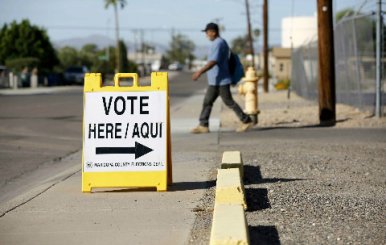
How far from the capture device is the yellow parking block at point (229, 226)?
16.3ft

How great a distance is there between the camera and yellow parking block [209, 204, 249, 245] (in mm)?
4973

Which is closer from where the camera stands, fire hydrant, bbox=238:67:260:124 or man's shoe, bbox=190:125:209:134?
man's shoe, bbox=190:125:209:134

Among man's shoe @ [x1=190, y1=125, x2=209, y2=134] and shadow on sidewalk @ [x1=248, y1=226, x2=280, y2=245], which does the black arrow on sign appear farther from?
man's shoe @ [x1=190, y1=125, x2=209, y2=134]

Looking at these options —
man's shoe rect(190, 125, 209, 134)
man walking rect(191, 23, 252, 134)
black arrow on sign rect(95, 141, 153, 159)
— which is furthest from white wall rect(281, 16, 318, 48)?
black arrow on sign rect(95, 141, 153, 159)

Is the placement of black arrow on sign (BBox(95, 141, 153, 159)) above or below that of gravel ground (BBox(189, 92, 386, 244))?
above

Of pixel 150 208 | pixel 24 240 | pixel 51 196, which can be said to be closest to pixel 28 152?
pixel 51 196

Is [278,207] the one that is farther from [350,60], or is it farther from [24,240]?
[350,60]

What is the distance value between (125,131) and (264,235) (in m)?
2.68

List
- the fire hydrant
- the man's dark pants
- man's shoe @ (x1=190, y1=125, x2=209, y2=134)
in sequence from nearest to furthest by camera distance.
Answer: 1. the man's dark pants
2. man's shoe @ (x1=190, y1=125, x2=209, y2=134)
3. the fire hydrant

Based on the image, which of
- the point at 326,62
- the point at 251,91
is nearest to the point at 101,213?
the point at 251,91

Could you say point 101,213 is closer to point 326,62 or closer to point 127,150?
point 127,150

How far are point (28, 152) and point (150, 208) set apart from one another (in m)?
5.90

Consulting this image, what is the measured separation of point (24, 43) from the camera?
259 feet

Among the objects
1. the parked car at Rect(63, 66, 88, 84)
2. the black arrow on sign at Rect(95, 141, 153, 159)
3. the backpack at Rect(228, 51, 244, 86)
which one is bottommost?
the black arrow on sign at Rect(95, 141, 153, 159)
